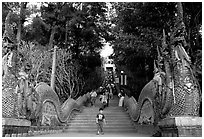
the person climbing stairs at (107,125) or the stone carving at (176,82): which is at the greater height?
the stone carving at (176,82)

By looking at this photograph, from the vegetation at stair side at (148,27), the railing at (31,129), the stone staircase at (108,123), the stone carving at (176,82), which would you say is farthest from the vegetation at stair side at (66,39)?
the stone carving at (176,82)

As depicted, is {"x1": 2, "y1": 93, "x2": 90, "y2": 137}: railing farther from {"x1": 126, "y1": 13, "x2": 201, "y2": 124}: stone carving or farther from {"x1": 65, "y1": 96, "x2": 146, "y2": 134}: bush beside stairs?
{"x1": 126, "y1": 13, "x2": 201, "y2": 124}: stone carving

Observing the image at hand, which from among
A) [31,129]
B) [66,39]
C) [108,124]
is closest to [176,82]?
[31,129]

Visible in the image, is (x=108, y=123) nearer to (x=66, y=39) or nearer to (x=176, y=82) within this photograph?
(x=176, y=82)

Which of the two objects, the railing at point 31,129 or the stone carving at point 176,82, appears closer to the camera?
the railing at point 31,129

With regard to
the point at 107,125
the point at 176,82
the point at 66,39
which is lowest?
the point at 107,125

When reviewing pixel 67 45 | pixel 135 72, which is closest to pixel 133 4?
pixel 135 72

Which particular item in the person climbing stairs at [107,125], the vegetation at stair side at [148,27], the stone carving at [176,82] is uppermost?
the vegetation at stair side at [148,27]

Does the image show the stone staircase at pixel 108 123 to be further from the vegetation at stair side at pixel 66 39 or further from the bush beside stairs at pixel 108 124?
the vegetation at stair side at pixel 66 39

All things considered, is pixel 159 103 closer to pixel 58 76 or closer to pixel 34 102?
pixel 34 102

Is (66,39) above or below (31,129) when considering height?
above

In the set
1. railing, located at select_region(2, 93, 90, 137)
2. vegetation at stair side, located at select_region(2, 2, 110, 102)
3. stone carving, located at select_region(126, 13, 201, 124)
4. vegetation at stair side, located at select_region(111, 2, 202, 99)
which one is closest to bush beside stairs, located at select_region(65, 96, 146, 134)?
railing, located at select_region(2, 93, 90, 137)

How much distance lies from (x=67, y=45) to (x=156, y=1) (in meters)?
12.8

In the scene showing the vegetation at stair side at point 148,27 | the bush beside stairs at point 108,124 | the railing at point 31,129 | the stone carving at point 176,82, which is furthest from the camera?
the bush beside stairs at point 108,124
